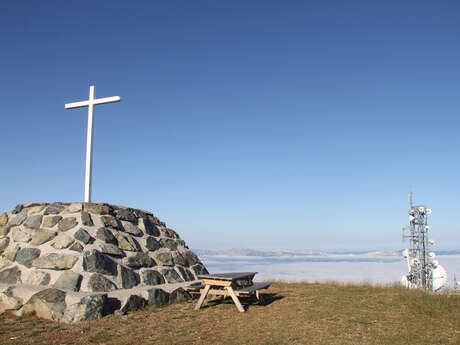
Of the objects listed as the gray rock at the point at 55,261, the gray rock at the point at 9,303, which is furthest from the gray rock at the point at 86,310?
the gray rock at the point at 55,261

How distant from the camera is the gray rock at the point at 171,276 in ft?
33.7

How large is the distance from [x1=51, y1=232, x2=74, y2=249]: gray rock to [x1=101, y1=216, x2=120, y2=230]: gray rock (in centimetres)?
102

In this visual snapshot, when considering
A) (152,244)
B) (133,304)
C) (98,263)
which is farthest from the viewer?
(152,244)

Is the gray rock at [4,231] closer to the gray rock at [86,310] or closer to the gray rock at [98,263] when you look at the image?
the gray rock at [98,263]

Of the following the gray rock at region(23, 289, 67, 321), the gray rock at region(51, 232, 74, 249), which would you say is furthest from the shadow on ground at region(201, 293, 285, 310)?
the gray rock at region(51, 232, 74, 249)

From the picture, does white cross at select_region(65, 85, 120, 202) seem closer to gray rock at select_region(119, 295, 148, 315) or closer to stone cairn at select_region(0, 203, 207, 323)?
stone cairn at select_region(0, 203, 207, 323)

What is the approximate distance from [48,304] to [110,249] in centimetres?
214

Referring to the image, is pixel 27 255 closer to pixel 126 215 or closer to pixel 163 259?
pixel 126 215

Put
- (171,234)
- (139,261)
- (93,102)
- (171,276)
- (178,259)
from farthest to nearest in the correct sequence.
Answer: (171,234) < (93,102) < (178,259) < (171,276) < (139,261)

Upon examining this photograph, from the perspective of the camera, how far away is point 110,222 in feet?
34.2

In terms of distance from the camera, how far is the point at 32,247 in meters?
9.64

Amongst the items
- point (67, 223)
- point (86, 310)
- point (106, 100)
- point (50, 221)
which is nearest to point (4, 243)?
point (50, 221)

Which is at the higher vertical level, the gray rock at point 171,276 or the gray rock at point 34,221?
the gray rock at point 34,221

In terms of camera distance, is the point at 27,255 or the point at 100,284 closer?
the point at 100,284
